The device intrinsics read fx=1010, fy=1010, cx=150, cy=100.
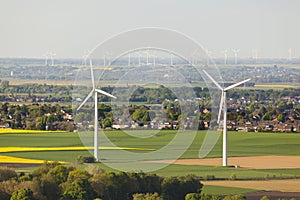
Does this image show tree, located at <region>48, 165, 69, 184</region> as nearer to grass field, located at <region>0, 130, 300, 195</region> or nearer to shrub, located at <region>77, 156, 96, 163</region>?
grass field, located at <region>0, 130, 300, 195</region>

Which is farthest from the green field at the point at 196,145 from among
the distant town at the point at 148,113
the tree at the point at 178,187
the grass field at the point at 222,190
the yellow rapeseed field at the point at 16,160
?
the tree at the point at 178,187

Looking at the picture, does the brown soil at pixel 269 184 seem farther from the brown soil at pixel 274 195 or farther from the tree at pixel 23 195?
the tree at pixel 23 195

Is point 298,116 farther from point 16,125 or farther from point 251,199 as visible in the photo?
point 251,199

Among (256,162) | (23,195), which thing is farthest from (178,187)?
(256,162)

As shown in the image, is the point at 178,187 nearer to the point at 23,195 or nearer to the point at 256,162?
the point at 23,195

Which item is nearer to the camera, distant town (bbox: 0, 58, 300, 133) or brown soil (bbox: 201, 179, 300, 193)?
brown soil (bbox: 201, 179, 300, 193)

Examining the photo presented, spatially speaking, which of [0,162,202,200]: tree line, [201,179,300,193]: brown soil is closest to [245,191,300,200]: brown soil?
[201,179,300,193]: brown soil
